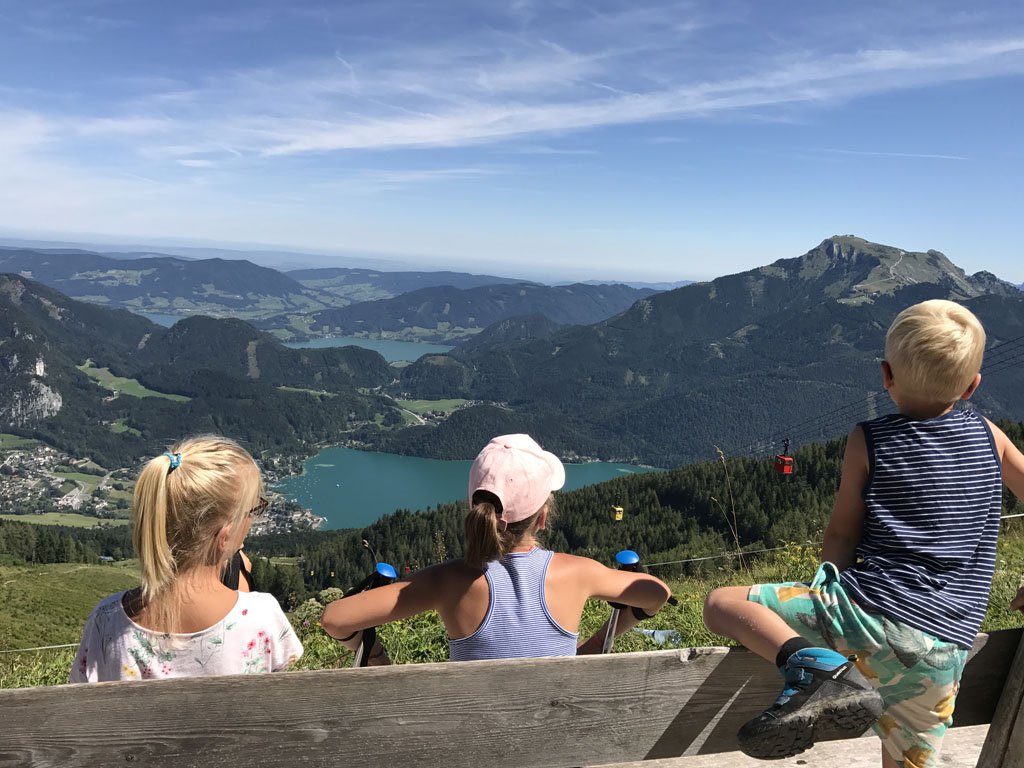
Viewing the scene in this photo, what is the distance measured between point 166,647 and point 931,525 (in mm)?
2810

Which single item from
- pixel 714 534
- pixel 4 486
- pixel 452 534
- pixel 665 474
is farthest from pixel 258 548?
pixel 4 486

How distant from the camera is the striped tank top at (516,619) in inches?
101

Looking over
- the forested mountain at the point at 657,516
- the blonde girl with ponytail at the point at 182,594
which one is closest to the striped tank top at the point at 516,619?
the blonde girl with ponytail at the point at 182,594

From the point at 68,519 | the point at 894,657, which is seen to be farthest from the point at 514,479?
the point at 68,519

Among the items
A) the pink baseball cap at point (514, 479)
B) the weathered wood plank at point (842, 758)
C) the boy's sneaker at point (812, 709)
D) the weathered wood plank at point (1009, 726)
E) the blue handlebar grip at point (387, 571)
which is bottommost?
the weathered wood plank at point (842, 758)

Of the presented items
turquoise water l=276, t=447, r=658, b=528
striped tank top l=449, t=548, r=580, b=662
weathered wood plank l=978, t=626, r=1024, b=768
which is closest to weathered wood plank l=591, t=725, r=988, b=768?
weathered wood plank l=978, t=626, r=1024, b=768

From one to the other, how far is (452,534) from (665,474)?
27.6 metres

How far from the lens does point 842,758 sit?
3.13 metres

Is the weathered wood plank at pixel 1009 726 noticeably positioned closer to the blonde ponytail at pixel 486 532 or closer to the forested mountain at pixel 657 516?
the blonde ponytail at pixel 486 532

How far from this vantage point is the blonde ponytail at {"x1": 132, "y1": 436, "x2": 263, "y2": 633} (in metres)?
2.50

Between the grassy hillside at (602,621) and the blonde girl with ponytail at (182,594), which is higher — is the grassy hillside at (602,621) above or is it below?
below

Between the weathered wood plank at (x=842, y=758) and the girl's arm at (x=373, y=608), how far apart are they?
134 cm

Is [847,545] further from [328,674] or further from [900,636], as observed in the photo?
[328,674]

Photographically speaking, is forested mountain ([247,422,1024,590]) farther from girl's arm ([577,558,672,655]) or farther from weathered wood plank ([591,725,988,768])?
girl's arm ([577,558,672,655])
